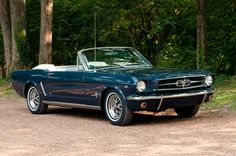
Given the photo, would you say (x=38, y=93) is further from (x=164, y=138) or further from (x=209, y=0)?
(x=209, y=0)

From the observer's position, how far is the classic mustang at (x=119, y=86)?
9.68 m

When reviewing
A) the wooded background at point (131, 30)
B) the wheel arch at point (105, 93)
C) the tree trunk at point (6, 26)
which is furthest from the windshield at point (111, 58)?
the tree trunk at point (6, 26)

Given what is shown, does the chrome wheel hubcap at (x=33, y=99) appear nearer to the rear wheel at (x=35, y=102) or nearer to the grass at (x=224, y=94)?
the rear wheel at (x=35, y=102)

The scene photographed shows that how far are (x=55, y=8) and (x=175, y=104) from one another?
46.8 ft

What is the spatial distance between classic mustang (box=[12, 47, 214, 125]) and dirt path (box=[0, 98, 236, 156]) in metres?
0.34

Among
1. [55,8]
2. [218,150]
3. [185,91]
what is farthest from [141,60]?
[55,8]

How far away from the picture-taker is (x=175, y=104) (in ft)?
32.4

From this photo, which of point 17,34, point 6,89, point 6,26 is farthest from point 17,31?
point 6,89

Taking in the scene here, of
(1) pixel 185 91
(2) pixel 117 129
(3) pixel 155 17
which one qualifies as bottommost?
(2) pixel 117 129

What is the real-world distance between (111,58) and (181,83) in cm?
200

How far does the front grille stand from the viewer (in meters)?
9.74

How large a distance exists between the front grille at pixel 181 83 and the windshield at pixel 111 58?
154 cm

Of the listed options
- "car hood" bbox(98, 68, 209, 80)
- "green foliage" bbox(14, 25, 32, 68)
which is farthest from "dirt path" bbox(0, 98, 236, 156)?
"green foliage" bbox(14, 25, 32, 68)

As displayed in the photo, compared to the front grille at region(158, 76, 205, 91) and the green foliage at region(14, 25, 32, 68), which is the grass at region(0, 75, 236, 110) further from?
the green foliage at region(14, 25, 32, 68)
